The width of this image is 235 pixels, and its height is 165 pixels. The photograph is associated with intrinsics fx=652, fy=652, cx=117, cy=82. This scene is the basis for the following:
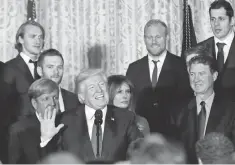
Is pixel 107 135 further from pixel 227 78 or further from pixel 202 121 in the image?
pixel 227 78

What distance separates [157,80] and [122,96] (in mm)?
687

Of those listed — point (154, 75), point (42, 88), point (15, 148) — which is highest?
point (154, 75)

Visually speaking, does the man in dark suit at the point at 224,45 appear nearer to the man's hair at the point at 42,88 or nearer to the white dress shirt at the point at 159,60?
the white dress shirt at the point at 159,60

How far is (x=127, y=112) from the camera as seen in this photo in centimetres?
521

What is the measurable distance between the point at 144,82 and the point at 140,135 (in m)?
1.38

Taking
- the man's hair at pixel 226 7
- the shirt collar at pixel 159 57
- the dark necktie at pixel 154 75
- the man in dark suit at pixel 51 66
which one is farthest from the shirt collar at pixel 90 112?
the man's hair at pixel 226 7

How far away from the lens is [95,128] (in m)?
5.14

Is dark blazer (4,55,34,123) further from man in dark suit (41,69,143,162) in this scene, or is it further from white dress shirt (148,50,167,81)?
white dress shirt (148,50,167,81)

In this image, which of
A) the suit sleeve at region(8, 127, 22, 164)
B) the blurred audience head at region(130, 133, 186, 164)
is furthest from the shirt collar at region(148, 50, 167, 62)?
the blurred audience head at region(130, 133, 186, 164)

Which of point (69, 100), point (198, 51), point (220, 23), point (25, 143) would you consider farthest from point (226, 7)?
point (25, 143)

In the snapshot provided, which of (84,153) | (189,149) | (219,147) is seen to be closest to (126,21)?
(189,149)

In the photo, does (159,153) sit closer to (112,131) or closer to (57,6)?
(112,131)

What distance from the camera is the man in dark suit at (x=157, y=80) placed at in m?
6.33

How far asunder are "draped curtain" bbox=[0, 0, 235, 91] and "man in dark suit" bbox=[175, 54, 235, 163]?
139 centimetres
